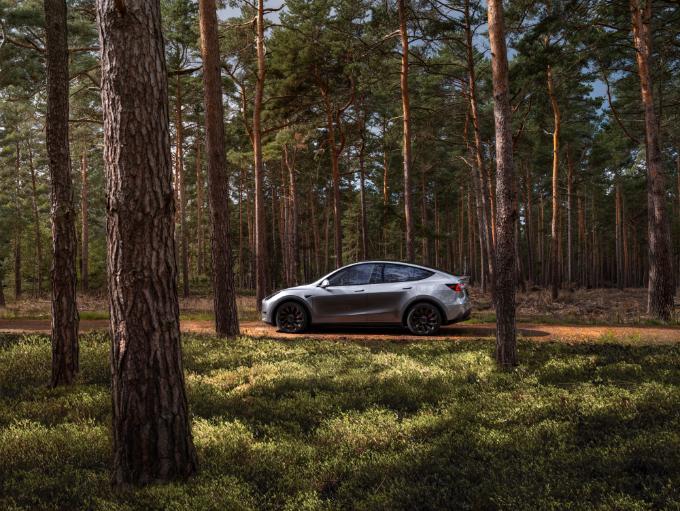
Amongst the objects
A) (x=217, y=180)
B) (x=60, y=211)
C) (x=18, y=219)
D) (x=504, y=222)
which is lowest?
(x=504, y=222)

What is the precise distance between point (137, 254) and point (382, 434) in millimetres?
2788

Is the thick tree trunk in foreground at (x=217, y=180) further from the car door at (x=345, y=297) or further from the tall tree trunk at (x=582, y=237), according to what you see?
the tall tree trunk at (x=582, y=237)

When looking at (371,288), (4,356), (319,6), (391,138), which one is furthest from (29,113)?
(371,288)

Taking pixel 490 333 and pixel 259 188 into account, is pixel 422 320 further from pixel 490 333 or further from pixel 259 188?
pixel 259 188

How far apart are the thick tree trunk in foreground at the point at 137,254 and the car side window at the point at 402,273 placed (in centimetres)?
714

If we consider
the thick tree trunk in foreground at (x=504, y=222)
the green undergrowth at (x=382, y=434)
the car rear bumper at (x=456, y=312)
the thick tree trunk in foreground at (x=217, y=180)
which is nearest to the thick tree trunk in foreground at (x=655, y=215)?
the green undergrowth at (x=382, y=434)

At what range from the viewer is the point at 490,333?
10461mm

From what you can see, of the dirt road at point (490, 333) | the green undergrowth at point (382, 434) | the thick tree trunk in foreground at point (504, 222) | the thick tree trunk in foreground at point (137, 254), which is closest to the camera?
the green undergrowth at point (382, 434)

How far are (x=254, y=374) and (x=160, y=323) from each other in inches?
136

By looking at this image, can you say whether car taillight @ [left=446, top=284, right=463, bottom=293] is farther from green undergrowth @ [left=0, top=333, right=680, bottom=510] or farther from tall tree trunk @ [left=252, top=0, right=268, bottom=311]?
tall tree trunk @ [left=252, top=0, right=268, bottom=311]

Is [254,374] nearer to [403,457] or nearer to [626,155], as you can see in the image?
[403,457]

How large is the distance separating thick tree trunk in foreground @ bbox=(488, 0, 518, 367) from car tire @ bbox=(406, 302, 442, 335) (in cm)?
295

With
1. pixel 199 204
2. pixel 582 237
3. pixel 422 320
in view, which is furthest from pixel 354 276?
pixel 582 237

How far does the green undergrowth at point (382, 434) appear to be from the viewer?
3.13 m
